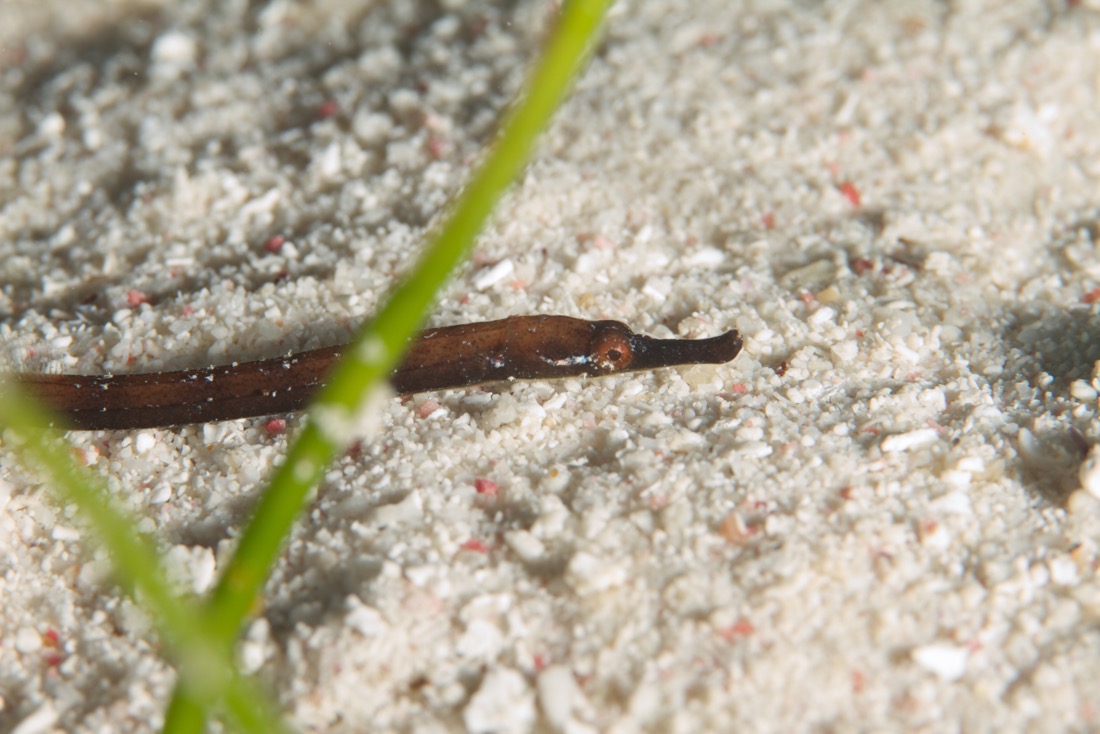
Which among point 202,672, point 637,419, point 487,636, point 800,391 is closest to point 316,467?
point 202,672

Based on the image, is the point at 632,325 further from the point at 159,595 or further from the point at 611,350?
the point at 159,595

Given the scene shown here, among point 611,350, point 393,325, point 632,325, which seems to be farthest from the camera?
point 632,325

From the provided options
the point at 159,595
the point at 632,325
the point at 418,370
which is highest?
the point at 159,595

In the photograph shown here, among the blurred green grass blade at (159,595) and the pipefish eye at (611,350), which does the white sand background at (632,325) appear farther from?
the blurred green grass blade at (159,595)

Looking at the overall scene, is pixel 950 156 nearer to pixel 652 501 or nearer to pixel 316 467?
pixel 652 501

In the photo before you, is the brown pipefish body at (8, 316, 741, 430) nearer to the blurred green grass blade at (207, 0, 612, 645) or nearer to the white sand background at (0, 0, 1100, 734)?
the white sand background at (0, 0, 1100, 734)

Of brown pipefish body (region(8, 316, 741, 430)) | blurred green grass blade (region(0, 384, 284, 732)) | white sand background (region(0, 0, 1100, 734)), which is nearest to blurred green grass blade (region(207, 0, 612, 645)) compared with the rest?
blurred green grass blade (region(0, 384, 284, 732))

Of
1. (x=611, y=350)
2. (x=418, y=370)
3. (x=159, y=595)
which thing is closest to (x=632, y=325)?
(x=611, y=350)

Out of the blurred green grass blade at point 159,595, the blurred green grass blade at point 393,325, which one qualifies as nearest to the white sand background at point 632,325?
the blurred green grass blade at point 159,595
